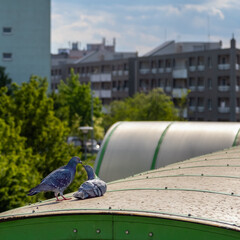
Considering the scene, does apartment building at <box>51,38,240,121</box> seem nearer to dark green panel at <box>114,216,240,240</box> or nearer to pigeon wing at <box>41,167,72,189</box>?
pigeon wing at <box>41,167,72,189</box>

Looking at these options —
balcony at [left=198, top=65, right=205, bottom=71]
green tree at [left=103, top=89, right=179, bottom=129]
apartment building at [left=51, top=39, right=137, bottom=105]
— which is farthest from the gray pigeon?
apartment building at [left=51, top=39, right=137, bottom=105]

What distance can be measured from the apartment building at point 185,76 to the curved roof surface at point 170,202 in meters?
57.9

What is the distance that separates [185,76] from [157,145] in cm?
6298

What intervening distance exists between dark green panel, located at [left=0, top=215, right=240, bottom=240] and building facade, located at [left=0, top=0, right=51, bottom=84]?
167 feet

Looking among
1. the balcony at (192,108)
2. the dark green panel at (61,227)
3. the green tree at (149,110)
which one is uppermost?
the dark green panel at (61,227)

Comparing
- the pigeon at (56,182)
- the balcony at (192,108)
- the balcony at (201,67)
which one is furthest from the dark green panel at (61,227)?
the balcony at (201,67)

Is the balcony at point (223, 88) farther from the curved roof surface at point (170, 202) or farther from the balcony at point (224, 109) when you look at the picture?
the curved roof surface at point (170, 202)

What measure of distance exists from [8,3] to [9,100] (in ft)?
97.4

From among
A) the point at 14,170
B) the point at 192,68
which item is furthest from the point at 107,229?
the point at 192,68

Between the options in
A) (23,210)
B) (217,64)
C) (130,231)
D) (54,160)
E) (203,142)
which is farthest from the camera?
(217,64)

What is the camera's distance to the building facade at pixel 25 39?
57.4 m

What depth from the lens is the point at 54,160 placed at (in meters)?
26.5

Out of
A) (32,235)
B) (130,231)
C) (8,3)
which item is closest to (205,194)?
(130,231)

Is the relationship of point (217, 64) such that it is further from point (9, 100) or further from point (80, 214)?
point (80, 214)
